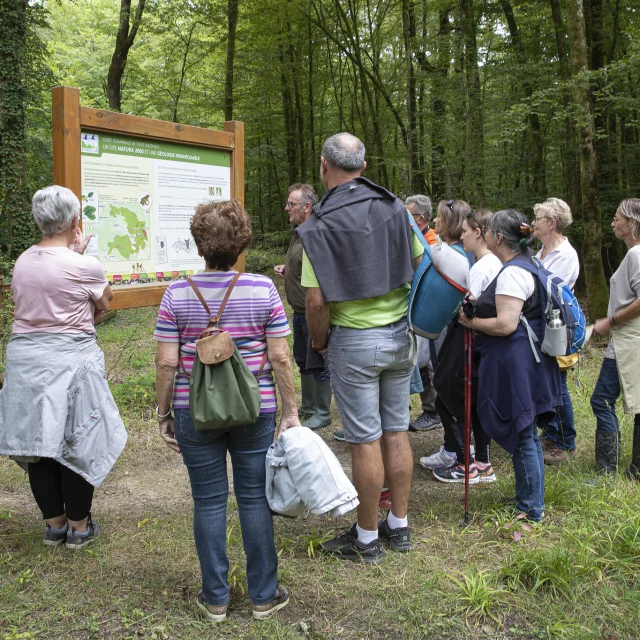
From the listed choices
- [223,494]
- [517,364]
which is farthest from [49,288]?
[517,364]

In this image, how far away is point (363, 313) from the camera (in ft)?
10.0

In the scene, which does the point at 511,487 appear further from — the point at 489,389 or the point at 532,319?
the point at 532,319

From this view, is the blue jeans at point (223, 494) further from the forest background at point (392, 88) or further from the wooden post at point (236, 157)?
the forest background at point (392, 88)

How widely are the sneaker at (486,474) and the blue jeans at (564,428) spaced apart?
0.71m

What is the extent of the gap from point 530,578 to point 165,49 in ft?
65.5

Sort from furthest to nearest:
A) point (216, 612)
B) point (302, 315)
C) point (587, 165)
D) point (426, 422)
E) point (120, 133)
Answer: point (587, 165)
point (426, 422)
point (302, 315)
point (120, 133)
point (216, 612)

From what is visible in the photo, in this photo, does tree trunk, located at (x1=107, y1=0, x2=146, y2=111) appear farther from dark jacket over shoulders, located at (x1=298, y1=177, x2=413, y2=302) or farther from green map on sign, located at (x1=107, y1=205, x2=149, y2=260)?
dark jacket over shoulders, located at (x1=298, y1=177, x2=413, y2=302)

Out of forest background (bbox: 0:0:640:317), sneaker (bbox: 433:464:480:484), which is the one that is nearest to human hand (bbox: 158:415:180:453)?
sneaker (bbox: 433:464:480:484)

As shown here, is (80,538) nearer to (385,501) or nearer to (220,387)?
(220,387)

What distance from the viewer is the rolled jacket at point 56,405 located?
9.98 feet

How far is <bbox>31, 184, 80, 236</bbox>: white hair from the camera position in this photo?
305 centimetres

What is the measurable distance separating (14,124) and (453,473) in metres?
10.3

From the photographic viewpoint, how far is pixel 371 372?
306cm

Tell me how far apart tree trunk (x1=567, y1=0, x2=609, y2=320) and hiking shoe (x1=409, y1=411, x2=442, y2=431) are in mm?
4677
